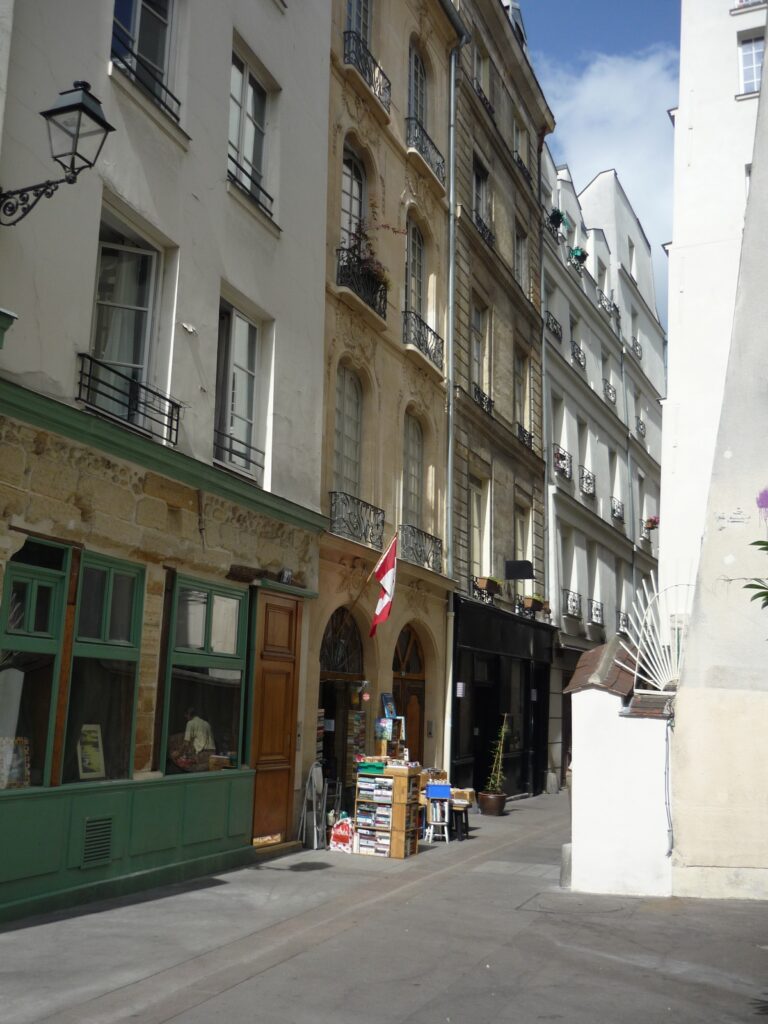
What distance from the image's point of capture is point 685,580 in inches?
539

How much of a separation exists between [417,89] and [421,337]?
187 inches

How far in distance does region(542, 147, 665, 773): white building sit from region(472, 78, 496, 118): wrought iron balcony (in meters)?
4.13

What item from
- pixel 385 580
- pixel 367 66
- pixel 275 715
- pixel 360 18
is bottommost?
pixel 275 715

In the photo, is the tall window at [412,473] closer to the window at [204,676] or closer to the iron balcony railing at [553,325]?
the window at [204,676]

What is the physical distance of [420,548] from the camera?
16266 mm

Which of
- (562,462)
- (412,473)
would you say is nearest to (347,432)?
(412,473)

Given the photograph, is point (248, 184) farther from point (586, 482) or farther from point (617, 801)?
point (586, 482)

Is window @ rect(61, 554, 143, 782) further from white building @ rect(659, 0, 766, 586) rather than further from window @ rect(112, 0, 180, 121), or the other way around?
white building @ rect(659, 0, 766, 586)

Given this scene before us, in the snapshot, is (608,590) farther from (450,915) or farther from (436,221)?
(450,915)

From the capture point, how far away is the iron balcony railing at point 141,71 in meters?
9.72

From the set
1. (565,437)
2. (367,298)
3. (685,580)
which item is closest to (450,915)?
(685,580)

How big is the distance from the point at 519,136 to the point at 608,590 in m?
11.8

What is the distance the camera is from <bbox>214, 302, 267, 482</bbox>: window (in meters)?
11.4

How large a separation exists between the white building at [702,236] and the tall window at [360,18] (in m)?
4.84
